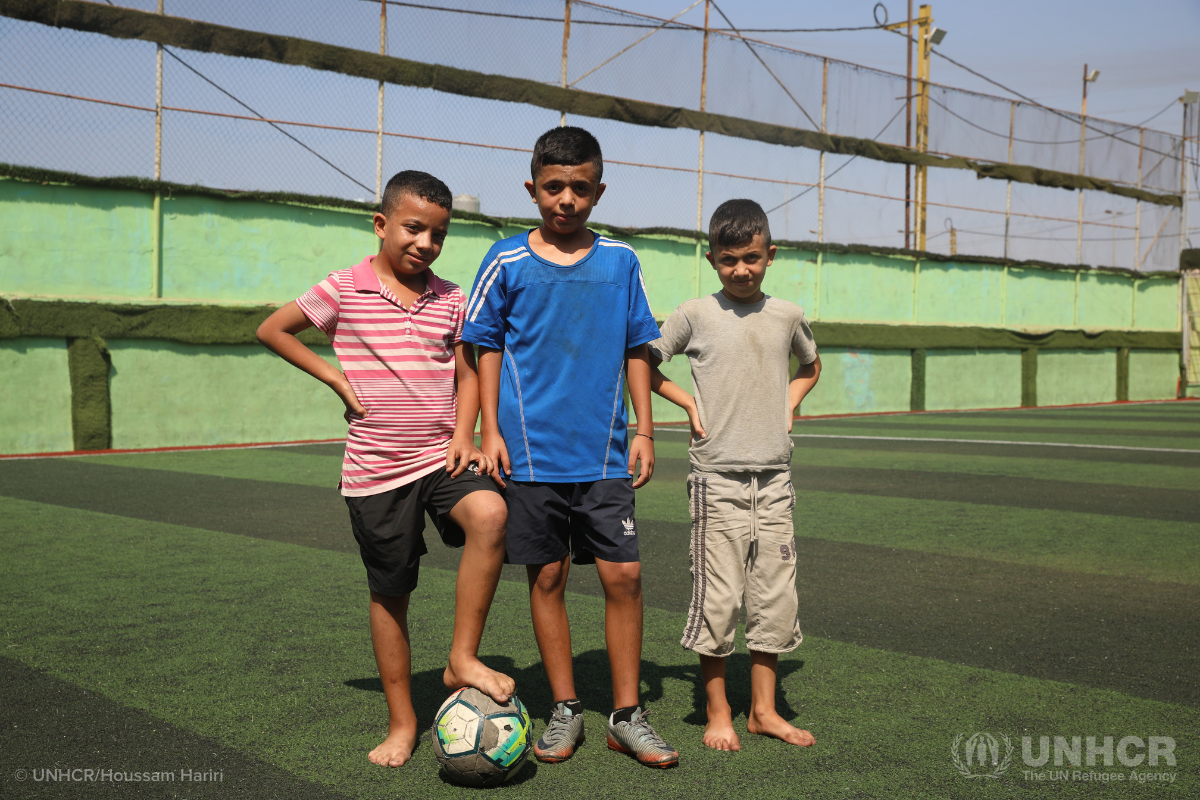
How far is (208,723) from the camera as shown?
329 cm

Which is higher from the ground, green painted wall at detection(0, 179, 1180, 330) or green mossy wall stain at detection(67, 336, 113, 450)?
green painted wall at detection(0, 179, 1180, 330)

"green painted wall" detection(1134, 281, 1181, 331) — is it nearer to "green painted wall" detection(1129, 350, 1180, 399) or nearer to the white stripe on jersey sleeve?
"green painted wall" detection(1129, 350, 1180, 399)

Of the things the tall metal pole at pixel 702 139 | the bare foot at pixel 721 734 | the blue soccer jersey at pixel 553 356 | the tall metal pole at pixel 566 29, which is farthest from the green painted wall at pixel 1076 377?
the blue soccer jersey at pixel 553 356

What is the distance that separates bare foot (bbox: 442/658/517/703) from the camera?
291 cm

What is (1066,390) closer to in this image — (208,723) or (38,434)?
(38,434)

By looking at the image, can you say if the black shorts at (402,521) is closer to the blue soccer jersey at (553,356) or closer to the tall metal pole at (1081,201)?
the blue soccer jersey at (553,356)

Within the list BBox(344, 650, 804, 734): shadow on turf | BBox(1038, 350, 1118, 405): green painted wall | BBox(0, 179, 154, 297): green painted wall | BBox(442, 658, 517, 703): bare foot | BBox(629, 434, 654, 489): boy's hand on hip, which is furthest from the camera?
BBox(1038, 350, 1118, 405): green painted wall

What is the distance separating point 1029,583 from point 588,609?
238cm

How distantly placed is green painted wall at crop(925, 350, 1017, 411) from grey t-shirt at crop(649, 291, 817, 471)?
65.0 ft

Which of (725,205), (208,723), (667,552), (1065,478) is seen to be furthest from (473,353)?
(1065,478)

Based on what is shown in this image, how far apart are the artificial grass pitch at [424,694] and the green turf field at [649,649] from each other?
0.04ft

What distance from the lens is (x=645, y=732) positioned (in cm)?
304

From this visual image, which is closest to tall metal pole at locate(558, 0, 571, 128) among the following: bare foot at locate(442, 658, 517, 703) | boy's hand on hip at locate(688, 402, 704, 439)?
boy's hand on hip at locate(688, 402, 704, 439)

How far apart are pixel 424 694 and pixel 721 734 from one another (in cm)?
109
